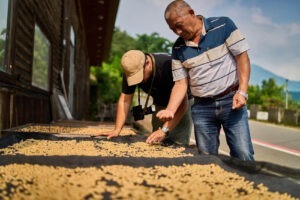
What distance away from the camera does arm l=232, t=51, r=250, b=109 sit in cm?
270

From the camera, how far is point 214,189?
163 cm

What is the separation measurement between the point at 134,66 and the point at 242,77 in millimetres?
895

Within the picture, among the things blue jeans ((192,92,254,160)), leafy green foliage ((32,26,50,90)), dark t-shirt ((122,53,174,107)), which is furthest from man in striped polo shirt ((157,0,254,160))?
leafy green foliage ((32,26,50,90))

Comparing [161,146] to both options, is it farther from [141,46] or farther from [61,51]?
[141,46]

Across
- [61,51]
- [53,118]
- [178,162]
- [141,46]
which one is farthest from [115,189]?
[141,46]

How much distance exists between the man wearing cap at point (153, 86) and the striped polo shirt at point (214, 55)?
0.44 meters

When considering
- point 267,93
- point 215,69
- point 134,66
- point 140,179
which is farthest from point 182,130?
point 267,93

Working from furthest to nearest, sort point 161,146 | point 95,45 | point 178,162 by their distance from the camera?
point 95,45 → point 161,146 → point 178,162

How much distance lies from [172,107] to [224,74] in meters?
0.47

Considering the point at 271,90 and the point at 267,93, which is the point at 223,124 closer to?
the point at 267,93

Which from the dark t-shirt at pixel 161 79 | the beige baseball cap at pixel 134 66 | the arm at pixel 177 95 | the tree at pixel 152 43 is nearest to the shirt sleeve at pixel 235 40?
the arm at pixel 177 95

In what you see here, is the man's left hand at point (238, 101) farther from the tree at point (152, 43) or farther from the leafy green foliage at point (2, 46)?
the tree at point (152, 43)

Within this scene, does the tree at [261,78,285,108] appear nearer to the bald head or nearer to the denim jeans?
the denim jeans

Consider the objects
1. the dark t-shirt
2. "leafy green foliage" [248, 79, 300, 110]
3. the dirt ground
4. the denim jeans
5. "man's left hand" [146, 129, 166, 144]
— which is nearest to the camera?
the dirt ground
